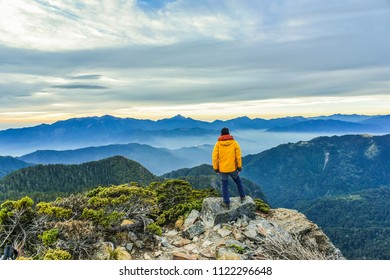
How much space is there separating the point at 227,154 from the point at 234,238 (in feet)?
8.45

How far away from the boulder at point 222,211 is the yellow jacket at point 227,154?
1.23 meters

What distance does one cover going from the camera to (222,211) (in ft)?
35.9

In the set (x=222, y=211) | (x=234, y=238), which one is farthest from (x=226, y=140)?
(x=234, y=238)

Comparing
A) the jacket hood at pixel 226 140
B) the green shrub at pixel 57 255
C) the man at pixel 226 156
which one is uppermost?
the jacket hood at pixel 226 140

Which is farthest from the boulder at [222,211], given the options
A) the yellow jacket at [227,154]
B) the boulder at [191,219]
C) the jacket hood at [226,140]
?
the jacket hood at [226,140]

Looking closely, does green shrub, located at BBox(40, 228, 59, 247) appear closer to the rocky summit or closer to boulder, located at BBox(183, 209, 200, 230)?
the rocky summit

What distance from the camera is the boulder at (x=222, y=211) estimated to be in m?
10.9

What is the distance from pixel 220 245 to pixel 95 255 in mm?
3411

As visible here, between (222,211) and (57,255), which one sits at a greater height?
(222,211)

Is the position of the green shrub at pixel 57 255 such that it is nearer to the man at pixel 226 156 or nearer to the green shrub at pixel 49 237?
the green shrub at pixel 49 237

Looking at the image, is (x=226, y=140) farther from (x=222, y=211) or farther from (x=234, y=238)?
(x=234, y=238)

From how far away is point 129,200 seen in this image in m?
11.4

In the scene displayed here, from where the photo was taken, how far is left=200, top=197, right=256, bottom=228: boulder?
10859mm

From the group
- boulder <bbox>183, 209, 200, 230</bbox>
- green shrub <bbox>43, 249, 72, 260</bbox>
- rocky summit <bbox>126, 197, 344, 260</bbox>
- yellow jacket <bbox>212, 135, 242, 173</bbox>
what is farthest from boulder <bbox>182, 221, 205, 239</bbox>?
green shrub <bbox>43, 249, 72, 260</bbox>
